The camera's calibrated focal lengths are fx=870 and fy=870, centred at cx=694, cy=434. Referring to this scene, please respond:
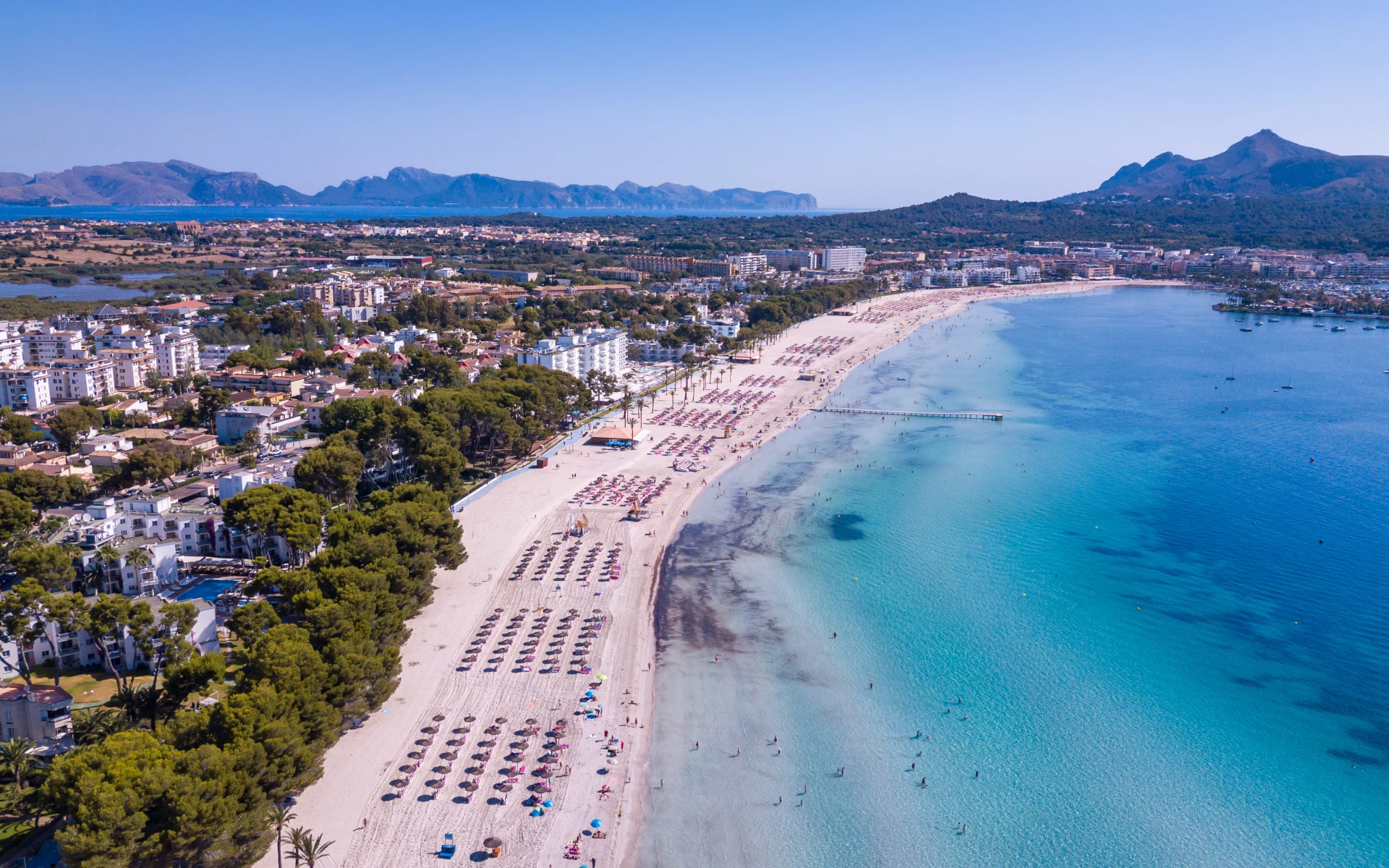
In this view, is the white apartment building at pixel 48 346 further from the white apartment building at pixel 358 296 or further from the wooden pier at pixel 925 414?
the wooden pier at pixel 925 414

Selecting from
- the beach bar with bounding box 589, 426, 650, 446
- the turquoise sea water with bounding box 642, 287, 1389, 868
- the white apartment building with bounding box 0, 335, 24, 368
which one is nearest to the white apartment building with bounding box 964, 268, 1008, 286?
the turquoise sea water with bounding box 642, 287, 1389, 868

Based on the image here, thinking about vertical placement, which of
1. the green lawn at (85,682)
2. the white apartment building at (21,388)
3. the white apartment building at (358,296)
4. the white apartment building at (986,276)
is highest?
the white apartment building at (986,276)

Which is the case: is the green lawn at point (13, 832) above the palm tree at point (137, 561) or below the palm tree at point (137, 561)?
below

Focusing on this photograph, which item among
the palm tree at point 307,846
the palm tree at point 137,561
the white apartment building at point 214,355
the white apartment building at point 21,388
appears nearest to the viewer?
the palm tree at point 307,846

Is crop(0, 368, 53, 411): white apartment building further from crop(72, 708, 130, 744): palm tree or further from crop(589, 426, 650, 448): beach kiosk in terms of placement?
crop(72, 708, 130, 744): palm tree

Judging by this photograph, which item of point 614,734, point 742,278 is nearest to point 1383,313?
point 742,278

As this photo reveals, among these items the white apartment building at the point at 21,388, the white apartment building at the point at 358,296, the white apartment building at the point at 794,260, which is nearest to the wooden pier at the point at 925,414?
the white apartment building at the point at 21,388

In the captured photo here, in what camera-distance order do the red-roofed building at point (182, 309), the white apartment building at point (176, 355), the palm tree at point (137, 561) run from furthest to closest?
the red-roofed building at point (182, 309)
the white apartment building at point (176, 355)
the palm tree at point (137, 561)

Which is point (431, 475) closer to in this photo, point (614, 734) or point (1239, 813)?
point (614, 734)
